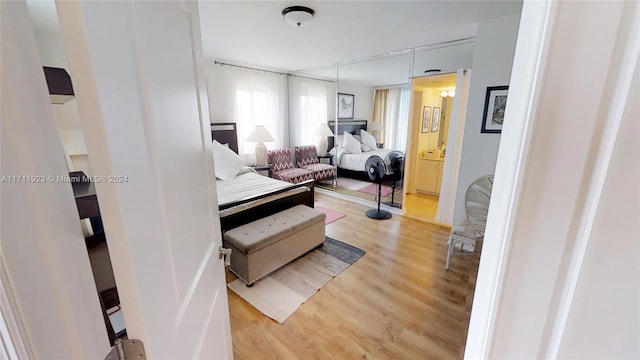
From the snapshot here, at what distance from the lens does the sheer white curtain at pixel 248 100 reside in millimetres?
4070

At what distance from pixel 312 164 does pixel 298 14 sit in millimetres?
3199

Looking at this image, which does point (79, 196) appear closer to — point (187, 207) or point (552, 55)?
point (187, 207)

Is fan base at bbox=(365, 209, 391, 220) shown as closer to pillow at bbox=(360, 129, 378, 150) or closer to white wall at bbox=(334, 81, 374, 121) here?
pillow at bbox=(360, 129, 378, 150)

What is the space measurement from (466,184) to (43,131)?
3.26 metres

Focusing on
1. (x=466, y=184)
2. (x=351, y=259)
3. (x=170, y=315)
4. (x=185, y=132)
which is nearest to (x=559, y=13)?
(x=185, y=132)

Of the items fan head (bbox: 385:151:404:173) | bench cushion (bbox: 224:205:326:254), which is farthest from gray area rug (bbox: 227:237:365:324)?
fan head (bbox: 385:151:404:173)

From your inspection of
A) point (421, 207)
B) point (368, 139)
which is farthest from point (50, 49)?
point (368, 139)

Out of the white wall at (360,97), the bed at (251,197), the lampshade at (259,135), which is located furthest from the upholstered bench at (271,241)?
the white wall at (360,97)

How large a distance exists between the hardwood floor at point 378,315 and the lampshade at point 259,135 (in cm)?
240

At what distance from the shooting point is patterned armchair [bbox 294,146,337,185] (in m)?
4.87

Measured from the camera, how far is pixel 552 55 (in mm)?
398

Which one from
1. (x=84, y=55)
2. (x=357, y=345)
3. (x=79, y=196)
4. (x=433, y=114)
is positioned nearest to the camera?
(x=84, y=55)

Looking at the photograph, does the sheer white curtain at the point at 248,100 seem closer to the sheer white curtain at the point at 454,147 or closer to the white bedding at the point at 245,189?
the white bedding at the point at 245,189

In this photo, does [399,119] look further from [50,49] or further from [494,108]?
[50,49]
